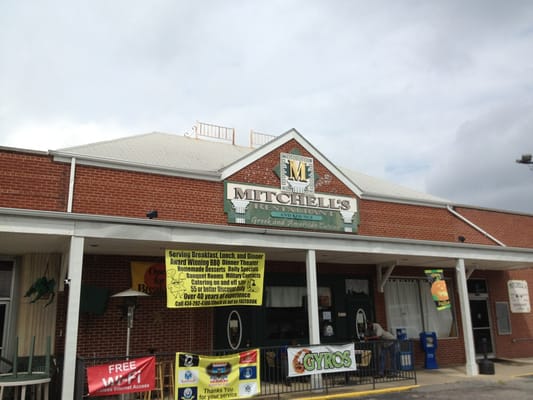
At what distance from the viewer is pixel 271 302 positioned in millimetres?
13977

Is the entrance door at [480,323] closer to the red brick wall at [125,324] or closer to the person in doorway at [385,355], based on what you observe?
the person in doorway at [385,355]

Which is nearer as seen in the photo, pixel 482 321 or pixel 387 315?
pixel 387 315

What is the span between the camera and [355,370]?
1141 centimetres

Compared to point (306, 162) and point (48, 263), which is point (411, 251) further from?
point (48, 263)

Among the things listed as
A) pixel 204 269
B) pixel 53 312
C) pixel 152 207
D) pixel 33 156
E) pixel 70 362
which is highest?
pixel 33 156

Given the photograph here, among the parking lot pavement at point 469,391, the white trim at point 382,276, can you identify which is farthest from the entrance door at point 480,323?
the parking lot pavement at point 469,391

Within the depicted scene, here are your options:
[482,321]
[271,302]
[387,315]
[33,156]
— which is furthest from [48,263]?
[482,321]

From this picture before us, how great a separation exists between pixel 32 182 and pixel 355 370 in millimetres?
→ 8236

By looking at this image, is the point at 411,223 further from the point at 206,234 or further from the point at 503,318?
the point at 206,234

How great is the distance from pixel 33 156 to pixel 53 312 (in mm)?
3602

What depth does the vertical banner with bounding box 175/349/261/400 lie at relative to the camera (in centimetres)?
931

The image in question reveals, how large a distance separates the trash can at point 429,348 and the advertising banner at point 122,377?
9923 mm

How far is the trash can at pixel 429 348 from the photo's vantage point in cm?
1593

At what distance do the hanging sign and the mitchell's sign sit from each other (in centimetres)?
847
